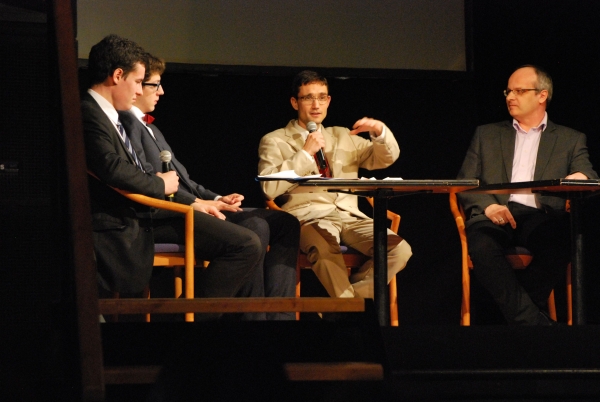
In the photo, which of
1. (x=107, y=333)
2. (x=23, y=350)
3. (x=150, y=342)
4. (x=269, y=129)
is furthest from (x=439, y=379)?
(x=269, y=129)

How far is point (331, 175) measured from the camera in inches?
133

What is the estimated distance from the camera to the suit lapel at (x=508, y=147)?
3342mm

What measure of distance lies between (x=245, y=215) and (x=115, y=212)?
596 millimetres

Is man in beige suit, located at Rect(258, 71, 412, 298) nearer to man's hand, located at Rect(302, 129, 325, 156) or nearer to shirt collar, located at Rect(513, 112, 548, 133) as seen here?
man's hand, located at Rect(302, 129, 325, 156)

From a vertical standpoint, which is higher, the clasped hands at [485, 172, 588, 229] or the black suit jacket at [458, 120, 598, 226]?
the black suit jacket at [458, 120, 598, 226]

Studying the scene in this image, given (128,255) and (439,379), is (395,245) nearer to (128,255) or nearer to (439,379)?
(128,255)

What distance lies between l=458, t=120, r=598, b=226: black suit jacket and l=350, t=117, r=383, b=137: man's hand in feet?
1.57

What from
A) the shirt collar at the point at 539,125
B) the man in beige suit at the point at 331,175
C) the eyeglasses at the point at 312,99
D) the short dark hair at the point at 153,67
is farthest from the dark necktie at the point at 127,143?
the shirt collar at the point at 539,125

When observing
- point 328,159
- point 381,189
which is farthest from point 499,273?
point 328,159

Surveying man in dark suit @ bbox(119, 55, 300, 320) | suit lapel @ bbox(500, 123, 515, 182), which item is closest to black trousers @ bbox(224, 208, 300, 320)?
man in dark suit @ bbox(119, 55, 300, 320)

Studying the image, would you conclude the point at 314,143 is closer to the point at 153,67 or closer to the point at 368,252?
the point at 368,252

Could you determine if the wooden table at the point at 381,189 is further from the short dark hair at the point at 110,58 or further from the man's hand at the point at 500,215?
the short dark hair at the point at 110,58

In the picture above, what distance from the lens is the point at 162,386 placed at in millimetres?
1248

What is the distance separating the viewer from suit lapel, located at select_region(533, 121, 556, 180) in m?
3.27
